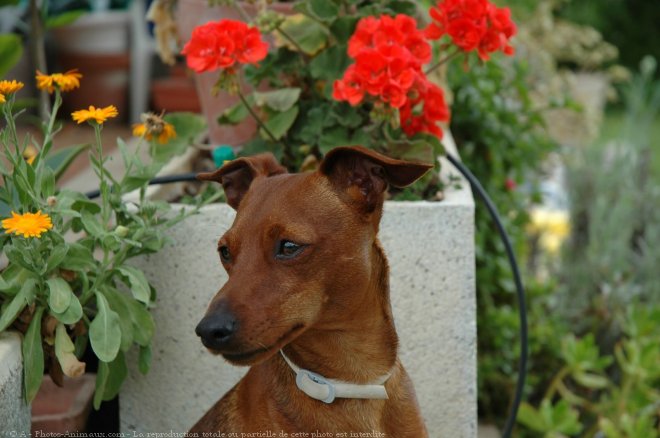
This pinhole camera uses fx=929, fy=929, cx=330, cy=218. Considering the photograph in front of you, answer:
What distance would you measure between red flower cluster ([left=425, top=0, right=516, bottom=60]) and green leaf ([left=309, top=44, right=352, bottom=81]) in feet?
1.05

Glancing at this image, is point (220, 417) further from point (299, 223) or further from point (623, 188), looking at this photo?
point (623, 188)

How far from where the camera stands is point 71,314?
229 centimetres

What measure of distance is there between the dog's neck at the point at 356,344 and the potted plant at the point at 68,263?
1.72ft

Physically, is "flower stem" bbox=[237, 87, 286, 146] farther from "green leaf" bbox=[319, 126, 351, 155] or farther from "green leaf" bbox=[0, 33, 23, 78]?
"green leaf" bbox=[0, 33, 23, 78]

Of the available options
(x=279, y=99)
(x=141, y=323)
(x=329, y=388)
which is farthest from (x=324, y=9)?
(x=329, y=388)

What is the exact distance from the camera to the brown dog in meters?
1.89

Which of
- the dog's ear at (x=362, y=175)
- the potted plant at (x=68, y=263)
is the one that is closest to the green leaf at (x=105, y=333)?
the potted plant at (x=68, y=263)

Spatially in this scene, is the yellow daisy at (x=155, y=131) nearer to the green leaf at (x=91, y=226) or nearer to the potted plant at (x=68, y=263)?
the potted plant at (x=68, y=263)

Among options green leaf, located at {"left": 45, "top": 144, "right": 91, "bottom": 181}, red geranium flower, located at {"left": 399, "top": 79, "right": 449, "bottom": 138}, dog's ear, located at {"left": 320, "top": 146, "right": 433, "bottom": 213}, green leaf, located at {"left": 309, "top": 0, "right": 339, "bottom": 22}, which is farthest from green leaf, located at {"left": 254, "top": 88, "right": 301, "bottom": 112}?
dog's ear, located at {"left": 320, "top": 146, "right": 433, "bottom": 213}

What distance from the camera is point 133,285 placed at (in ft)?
8.03

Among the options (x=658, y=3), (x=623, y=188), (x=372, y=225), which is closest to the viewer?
(x=372, y=225)

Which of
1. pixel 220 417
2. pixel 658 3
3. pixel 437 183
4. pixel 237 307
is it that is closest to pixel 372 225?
pixel 237 307

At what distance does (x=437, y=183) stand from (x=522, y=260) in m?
1.79

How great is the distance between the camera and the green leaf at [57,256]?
7.46 ft
